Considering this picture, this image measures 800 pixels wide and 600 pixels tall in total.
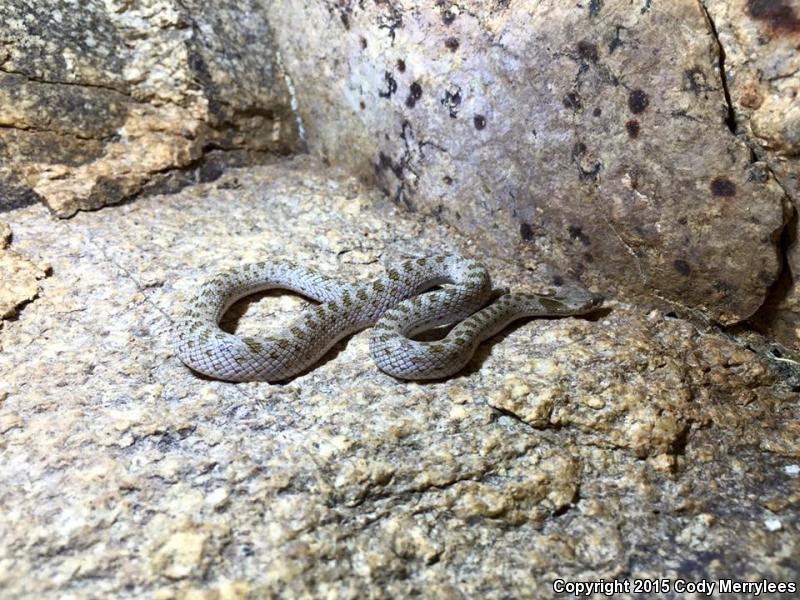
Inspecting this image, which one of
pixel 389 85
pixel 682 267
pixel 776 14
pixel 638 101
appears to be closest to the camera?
pixel 776 14

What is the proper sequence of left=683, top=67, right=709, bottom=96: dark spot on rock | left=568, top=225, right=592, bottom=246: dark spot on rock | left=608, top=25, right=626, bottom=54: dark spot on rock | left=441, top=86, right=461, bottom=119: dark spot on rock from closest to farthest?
left=683, top=67, right=709, bottom=96: dark spot on rock
left=608, top=25, right=626, bottom=54: dark spot on rock
left=568, top=225, right=592, bottom=246: dark spot on rock
left=441, top=86, right=461, bottom=119: dark spot on rock

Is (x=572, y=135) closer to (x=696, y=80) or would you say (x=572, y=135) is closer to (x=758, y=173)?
(x=696, y=80)

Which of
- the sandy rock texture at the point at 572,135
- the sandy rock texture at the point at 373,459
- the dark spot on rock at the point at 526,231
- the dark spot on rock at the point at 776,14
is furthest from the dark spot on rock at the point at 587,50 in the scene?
the sandy rock texture at the point at 373,459

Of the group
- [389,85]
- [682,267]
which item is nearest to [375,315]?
[389,85]

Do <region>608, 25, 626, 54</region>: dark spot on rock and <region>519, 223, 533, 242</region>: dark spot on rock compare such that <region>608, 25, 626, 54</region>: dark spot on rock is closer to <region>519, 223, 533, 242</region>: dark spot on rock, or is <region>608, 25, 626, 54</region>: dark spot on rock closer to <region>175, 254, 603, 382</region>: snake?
<region>519, 223, 533, 242</region>: dark spot on rock

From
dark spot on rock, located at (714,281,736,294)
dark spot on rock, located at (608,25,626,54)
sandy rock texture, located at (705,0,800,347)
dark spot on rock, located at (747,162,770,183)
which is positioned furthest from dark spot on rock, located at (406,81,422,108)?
dark spot on rock, located at (714,281,736,294)

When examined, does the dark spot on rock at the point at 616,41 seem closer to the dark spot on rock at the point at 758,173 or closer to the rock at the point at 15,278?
the dark spot on rock at the point at 758,173

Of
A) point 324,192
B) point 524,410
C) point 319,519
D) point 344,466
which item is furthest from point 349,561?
point 324,192
